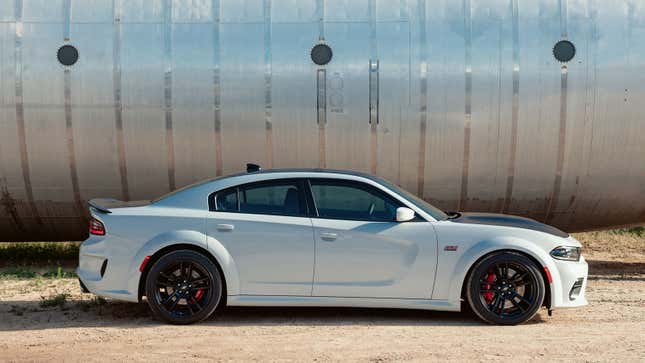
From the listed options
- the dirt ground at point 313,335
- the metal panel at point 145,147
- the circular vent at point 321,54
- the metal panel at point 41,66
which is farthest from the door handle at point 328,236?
the metal panel at point 41,66

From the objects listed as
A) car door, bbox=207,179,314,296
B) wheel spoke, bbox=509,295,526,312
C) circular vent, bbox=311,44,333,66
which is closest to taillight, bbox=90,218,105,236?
car door, bbox=207,179,314,296

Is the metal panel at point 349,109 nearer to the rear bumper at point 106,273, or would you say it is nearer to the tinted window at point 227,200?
the tinted window at point 227,200

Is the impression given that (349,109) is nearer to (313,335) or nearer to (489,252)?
(489,252)

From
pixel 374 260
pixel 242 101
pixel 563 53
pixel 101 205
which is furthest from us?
pixel 563 53

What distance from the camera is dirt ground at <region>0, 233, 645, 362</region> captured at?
21.3ft

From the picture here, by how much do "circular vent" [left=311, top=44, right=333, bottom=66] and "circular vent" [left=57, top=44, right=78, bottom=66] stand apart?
9.33 feet

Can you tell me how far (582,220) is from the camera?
1139 centimetres

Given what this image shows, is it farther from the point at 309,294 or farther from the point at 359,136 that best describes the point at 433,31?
the point at 309,294

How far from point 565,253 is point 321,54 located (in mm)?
4279

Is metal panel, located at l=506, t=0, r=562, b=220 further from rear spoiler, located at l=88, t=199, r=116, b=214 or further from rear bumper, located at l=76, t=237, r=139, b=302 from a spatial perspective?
rear bumper, located at l=76, t=237, r=139, b=302

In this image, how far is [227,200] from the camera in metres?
7.77

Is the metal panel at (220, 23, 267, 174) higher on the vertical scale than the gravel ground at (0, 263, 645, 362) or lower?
higher

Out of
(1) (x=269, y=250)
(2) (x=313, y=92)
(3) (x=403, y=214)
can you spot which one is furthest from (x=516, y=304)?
(2) (x=313, y=92)

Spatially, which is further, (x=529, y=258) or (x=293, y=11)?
(x=293, y=11)
